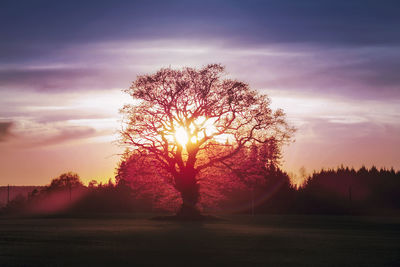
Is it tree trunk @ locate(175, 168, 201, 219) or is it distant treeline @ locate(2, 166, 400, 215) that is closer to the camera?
tree trunk @ locate(175, 168, 201, 219)

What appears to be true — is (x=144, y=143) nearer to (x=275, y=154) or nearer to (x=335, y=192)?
(x=275, y=154)

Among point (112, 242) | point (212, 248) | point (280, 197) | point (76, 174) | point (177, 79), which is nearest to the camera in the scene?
point (212, 248)

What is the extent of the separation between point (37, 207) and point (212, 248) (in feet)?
210

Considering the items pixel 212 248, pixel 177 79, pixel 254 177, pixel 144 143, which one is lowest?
pixel 212 248

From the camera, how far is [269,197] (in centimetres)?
7725

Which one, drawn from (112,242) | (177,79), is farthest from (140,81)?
(112,242)

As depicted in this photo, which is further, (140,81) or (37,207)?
(37,207)

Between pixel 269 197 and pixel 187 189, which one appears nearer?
pixel 187 189

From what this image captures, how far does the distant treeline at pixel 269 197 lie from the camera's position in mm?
77312

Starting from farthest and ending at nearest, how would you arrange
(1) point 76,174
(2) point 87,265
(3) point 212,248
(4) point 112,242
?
(1) point 76,174 → (4) point 112,242 → (3) point 212,248 → (2) point 87,265

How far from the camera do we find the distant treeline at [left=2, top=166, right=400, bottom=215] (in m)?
77.3

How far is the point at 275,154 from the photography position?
5138 cm

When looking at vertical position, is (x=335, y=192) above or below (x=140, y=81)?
below

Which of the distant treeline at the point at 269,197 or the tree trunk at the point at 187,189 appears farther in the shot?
the distant treeline at the point at 269,197
